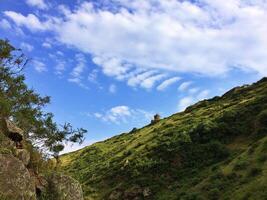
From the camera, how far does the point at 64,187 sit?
1034 inches

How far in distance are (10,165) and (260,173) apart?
936 inches

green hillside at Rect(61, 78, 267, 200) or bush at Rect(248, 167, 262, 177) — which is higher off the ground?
green hillside at Rect(61, 78, 267, 200)

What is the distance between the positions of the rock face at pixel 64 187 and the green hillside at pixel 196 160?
47.2ft

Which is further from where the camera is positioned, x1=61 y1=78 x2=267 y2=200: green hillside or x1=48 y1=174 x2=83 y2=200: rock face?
x1=61 y1=78 x2=267 y2=200: green hillside

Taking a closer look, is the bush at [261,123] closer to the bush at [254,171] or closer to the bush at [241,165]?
the bush at [241,165]

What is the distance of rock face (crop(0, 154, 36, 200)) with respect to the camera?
859 inches

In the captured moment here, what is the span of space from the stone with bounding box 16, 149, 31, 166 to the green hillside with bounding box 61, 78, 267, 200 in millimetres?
17232

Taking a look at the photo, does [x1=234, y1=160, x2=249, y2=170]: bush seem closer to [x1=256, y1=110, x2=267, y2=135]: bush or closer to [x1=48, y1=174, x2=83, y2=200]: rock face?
[x1=256, y1=110, x2=267, y2=135]: bush

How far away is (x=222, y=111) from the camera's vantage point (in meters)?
68.6

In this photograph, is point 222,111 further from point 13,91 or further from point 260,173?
point 13,91

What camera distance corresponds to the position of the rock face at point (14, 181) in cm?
2181

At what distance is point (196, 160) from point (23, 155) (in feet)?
108

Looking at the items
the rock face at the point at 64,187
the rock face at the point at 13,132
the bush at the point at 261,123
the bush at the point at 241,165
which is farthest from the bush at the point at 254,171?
the rock face at the point at 13,132

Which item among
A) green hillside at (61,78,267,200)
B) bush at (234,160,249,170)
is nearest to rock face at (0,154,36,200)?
green hillside at (61,78,267,200)
